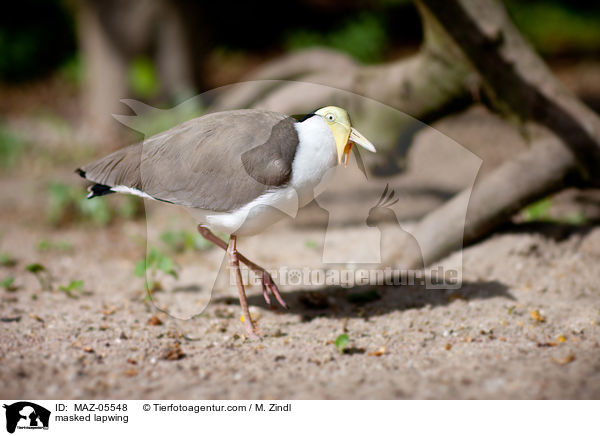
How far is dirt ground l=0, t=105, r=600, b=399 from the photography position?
2.68 meters

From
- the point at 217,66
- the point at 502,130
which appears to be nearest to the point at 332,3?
the point at 217,66

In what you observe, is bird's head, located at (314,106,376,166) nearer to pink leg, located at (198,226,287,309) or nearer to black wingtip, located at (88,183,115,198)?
pink leg, located at (198,226,287,309)

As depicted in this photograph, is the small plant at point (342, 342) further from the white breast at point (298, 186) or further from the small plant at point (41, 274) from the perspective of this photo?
the small plant at point (41, 274)

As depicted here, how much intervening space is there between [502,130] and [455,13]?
12.0 feet

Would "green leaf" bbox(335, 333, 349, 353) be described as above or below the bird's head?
below

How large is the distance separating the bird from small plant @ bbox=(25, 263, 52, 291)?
0.89 metres

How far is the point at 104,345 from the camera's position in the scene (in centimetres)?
320

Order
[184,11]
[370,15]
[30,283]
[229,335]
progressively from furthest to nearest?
[370,15], [184,11], [30,283], [229,335]

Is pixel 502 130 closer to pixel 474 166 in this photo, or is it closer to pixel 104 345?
pixel 474 166

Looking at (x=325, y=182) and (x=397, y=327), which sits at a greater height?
(x=325, y=182)

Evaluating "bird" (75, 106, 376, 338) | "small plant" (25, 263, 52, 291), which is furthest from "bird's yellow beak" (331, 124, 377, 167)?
"small plant" (25, 263, 52, 291)

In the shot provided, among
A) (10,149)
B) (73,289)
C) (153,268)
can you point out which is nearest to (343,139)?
(153,268)
